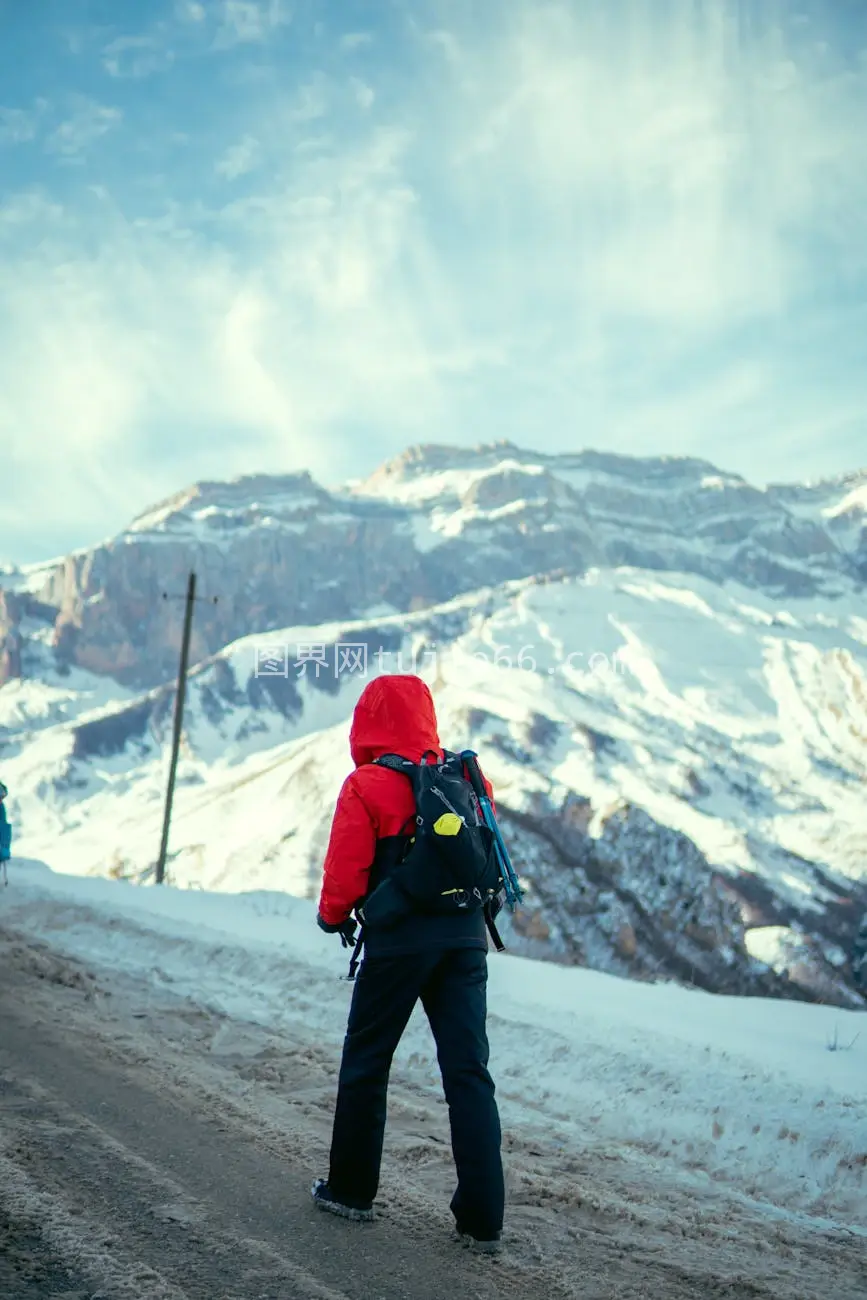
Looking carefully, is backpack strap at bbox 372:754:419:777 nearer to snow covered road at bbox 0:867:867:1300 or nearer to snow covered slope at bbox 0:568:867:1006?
snow covered road at bbox 0:867:867:1300

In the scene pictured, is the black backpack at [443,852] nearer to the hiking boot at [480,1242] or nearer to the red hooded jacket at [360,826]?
the red hooded jacket at [360,826]

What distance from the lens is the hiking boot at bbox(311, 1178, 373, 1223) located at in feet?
11.5

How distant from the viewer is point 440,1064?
358 centimetres

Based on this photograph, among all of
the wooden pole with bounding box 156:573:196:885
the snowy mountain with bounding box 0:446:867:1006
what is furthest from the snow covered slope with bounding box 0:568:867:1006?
the wooden pole with bounding box 156:573:196:885

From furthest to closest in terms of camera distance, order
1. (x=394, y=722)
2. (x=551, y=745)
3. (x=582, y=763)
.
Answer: (x=551, y=745) → (x=582, y=763) → (x=394, y=722)

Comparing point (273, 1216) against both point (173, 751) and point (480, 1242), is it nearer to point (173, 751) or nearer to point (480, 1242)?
point (480, 1242)

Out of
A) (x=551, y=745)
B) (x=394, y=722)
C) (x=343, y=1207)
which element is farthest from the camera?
(x=551, y=745)

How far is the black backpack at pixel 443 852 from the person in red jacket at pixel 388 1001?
63 mm

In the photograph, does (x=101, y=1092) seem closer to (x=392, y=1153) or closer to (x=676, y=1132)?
(x=392, y=1153)

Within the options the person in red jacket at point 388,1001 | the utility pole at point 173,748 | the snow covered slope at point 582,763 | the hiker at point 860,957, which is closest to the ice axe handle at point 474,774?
the person in red jacket at point 388,1001

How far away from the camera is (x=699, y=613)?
474ft

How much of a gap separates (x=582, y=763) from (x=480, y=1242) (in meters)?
71.4

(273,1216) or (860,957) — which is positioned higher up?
(273,1216)

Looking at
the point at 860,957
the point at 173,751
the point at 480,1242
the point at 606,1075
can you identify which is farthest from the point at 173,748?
the point at 860,957
